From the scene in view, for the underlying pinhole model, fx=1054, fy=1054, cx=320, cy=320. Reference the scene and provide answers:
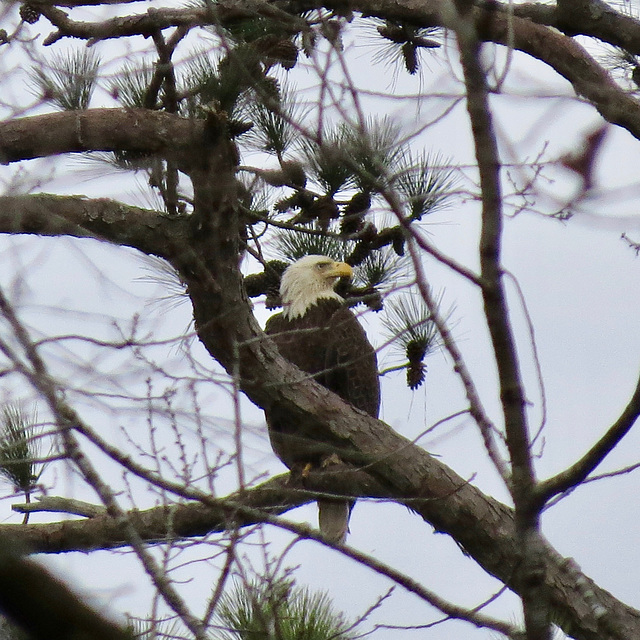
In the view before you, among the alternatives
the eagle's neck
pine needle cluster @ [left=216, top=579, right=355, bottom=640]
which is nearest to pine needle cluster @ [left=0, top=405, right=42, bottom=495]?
pine needle cluster @ [left=216, top=579, right=355, bottom=640]

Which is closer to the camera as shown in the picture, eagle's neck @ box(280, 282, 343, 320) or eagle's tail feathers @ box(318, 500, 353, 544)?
eagle's tail feathers @ box(318, 500, 353, 544)

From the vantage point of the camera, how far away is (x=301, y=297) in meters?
4.38

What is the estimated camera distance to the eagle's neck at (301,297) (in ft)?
14.3

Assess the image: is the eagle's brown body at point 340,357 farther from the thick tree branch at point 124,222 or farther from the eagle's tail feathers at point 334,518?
the thick tree branch at point 124,222

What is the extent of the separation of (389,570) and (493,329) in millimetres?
530

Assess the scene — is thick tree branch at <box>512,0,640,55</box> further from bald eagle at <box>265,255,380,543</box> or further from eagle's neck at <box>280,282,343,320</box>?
eagle's neck at <box>280,282,343,320</box>

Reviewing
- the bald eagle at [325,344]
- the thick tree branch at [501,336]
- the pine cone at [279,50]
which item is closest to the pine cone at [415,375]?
the bald eagle at [325,344]

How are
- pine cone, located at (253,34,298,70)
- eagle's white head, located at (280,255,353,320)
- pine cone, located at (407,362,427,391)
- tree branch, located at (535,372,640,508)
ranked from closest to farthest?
tree branch, located at (535,372,640,508) → pine cone, located at (253,34,298,70) → pine cone, located at (407,362,427,391) → eagle's white head, located at (280,255,353,320)

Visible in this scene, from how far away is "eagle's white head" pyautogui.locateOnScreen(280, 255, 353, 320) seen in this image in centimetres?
422

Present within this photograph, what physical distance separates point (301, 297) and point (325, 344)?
0.37 m

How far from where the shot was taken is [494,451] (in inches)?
59.6

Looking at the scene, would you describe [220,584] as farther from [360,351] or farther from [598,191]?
[360,351]

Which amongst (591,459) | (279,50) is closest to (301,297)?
(279,50)

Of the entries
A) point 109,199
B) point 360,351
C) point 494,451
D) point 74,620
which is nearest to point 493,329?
point 494,451
